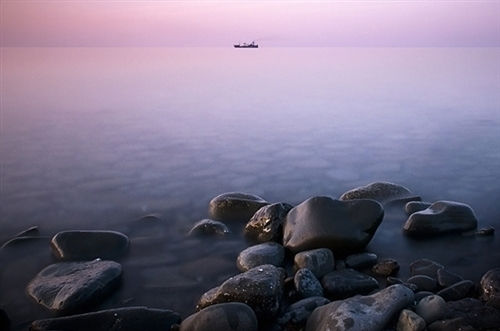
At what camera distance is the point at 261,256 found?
532 centimetres

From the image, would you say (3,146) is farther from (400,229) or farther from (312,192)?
(400,229)

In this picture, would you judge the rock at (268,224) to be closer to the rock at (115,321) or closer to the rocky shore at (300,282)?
the rocky shore at (300,282)

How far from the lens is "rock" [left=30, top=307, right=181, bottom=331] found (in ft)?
13.5

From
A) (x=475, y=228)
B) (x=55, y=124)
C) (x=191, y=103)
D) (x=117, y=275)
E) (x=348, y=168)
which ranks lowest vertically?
(x=117, y=275)

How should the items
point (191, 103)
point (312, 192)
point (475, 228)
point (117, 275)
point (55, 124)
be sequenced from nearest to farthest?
point (117, 275) → point (475, 228) → point (312, 192) → point (55, 124) → point (191, 103)

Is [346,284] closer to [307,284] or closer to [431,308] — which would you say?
[307,284]

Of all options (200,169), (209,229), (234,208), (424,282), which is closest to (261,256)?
(209,229)

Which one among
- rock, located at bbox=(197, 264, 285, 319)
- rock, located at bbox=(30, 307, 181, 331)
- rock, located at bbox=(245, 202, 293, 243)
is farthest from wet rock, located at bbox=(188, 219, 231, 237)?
rock, located at bbox=(30, 307, 181, 331)

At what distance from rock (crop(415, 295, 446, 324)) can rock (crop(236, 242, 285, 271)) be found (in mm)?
1683

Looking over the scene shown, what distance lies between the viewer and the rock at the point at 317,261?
4957 mm

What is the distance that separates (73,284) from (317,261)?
2607 mm

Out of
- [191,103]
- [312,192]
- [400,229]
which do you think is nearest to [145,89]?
[191,103]

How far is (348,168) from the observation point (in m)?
9.53

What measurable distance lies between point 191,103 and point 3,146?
958 cm
